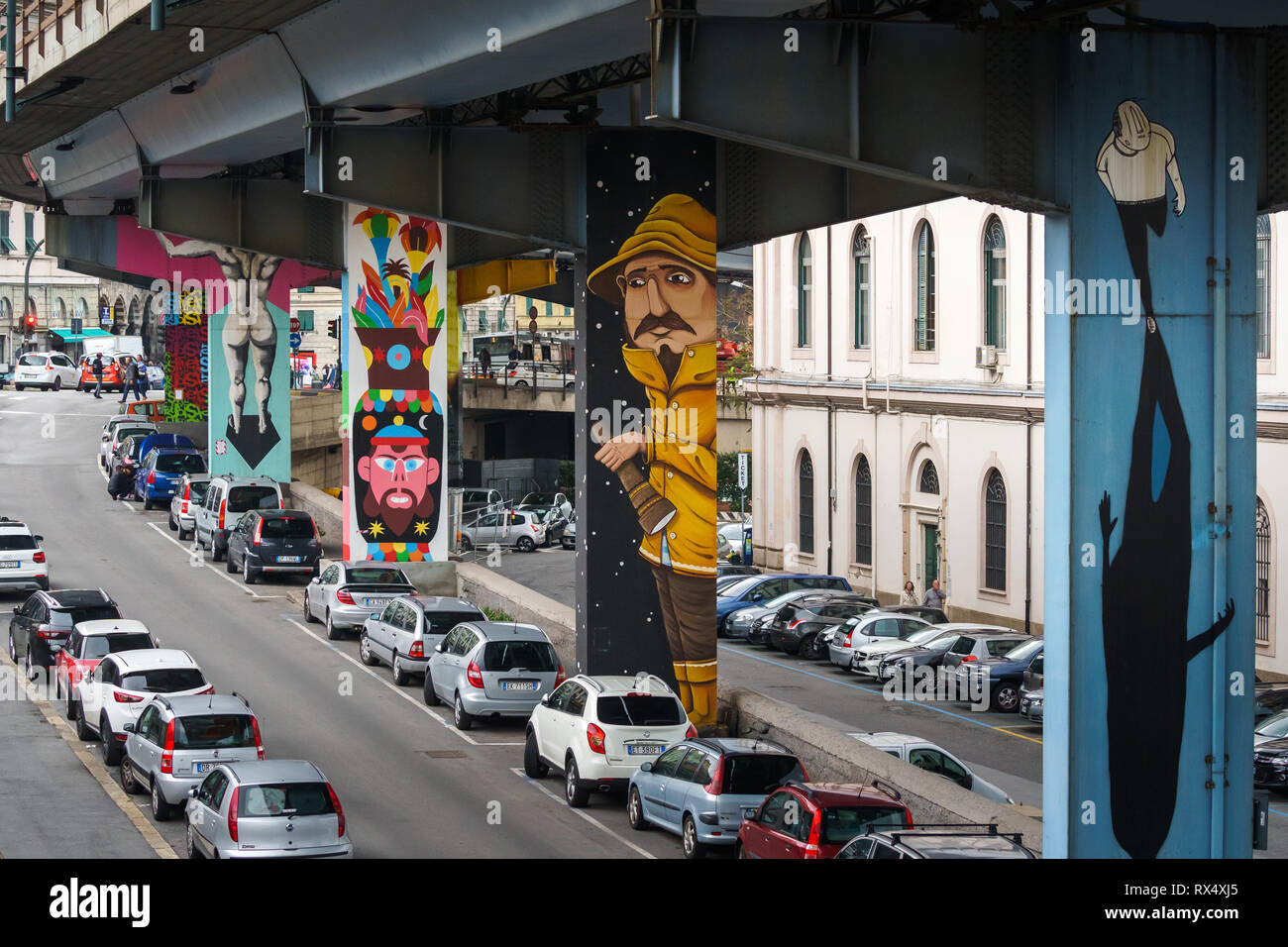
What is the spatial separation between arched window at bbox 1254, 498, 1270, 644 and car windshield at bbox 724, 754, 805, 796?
69.9 ft

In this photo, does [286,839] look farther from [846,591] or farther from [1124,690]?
[846,591]

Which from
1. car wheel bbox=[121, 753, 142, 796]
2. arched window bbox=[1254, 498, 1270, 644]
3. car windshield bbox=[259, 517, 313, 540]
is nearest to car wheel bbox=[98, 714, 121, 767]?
car wheel bbox=[121, 753, 142, 796]

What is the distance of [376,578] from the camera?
111 feet

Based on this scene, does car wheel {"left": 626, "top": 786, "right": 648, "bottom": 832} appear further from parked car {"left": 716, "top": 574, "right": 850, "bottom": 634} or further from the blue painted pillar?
parked car {"left": 716, "top": 574, "right": 850, "bottom": 634}

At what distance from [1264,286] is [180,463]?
1197 inches

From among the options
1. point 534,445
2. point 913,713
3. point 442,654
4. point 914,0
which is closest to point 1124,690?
point 914,0

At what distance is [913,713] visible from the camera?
108ft

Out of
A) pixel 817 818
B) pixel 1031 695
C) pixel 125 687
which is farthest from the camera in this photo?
pixel 1031 695

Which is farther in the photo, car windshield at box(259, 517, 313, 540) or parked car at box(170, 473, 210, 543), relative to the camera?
parked car at box(170, 473, 210, 543)

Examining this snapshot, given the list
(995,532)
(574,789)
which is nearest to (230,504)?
(995,532)

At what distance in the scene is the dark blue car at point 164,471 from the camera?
50972 millimetres

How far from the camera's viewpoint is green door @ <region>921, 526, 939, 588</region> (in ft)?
157

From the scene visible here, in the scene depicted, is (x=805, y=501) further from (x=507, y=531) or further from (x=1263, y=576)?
(x=1263, y=576)

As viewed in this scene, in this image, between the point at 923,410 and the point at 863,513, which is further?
the point at 863,513
